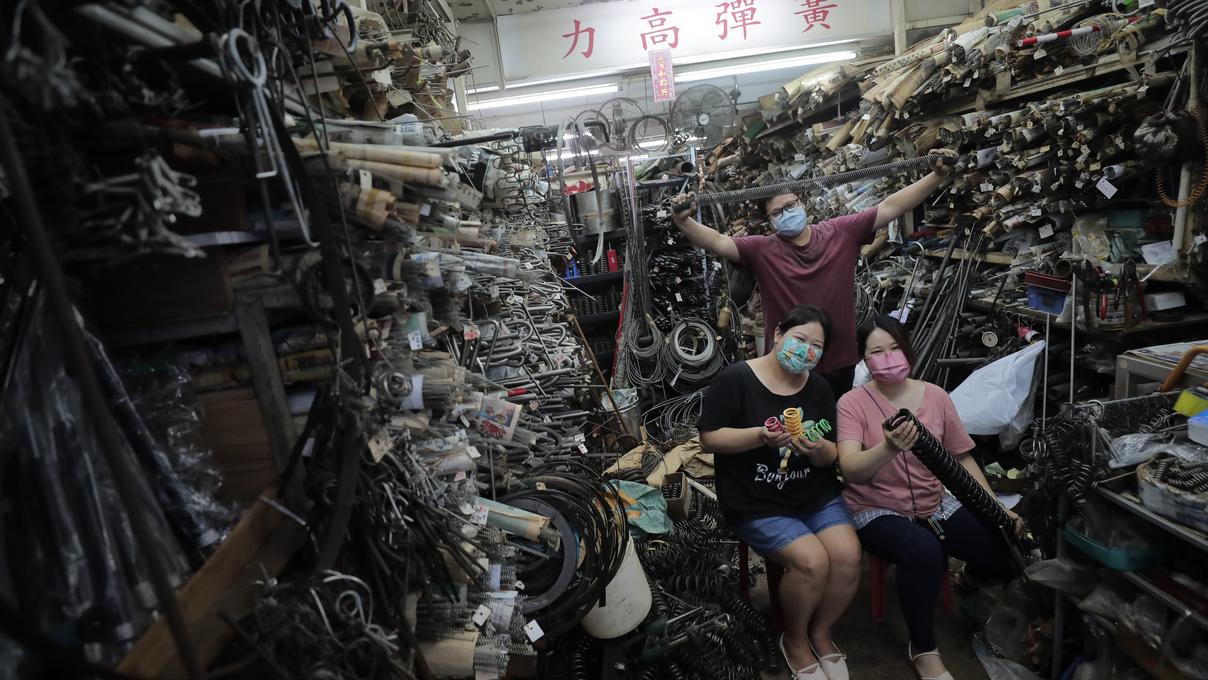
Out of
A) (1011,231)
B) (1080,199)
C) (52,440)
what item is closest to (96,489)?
(52,440)

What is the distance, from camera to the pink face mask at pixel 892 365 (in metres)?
2.79

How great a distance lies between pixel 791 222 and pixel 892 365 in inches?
43.6

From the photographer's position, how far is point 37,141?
1.06m

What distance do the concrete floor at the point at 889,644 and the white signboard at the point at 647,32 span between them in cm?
593

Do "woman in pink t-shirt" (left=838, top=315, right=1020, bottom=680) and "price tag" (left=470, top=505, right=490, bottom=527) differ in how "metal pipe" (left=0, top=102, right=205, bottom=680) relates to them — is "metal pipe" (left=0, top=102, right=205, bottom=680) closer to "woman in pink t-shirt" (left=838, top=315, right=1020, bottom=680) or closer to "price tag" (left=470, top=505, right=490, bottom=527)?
"price tag" (left=470, top=505, right=490, bottom=527)

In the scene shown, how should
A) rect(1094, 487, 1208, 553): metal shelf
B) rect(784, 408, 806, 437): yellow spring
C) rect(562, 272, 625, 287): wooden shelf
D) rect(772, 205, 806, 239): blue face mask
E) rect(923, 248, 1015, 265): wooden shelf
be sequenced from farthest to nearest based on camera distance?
rect(562, 272, 625, 287): wooden shelf < rect(923, 248, 1015, 265): wooden shelf < rect(772, 205, 806, 239): blue face mask < rect(784, 408, 806, 437): yellow spring < rect(1094, 487, 1208, 553): metal shelf

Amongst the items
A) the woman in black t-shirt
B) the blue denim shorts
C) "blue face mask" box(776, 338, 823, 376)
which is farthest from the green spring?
the blue denim shorts

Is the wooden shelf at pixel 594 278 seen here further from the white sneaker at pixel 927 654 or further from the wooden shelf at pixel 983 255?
the white sneaker at pixel 927 654

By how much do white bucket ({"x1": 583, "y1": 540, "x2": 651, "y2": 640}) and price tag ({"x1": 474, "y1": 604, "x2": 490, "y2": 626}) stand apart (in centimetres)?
73

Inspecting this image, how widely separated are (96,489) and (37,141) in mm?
630

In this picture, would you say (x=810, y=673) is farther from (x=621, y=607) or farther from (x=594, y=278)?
(x=594, y=278)

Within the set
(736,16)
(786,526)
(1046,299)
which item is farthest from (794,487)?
(736,16)

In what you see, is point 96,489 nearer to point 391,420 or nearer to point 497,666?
point 391,420

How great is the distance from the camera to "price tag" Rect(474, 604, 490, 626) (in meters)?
1.96
